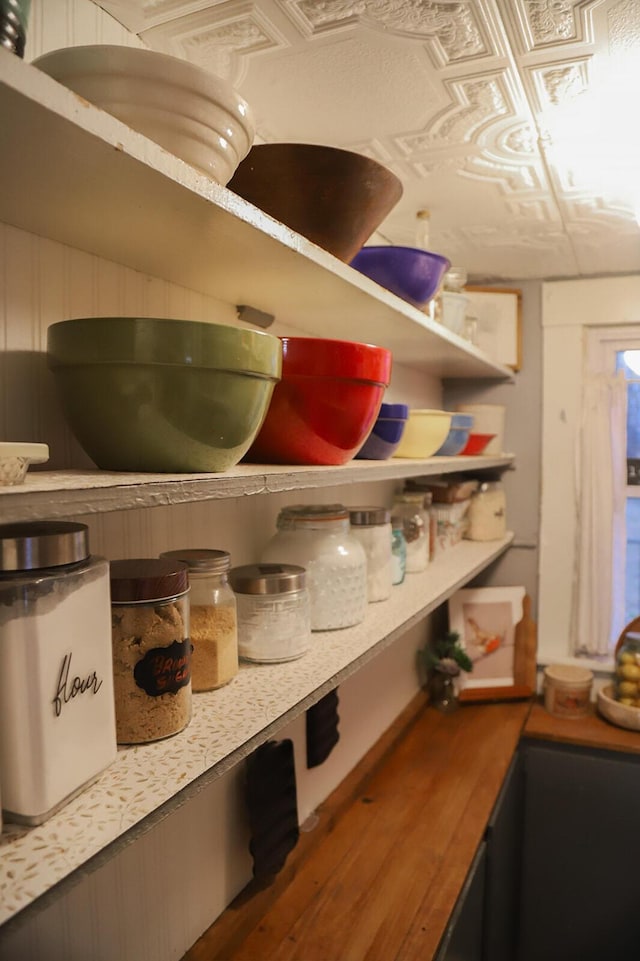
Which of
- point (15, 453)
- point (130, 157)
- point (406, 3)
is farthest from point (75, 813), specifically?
point (406, 3)

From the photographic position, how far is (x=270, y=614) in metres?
0.99

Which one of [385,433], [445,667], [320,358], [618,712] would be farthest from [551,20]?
[618,712]

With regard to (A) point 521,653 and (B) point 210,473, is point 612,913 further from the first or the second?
(B) point 210,473

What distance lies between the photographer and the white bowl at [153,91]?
0.63 m

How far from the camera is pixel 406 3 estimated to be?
3.00 feet

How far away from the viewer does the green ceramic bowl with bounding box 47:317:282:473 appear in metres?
0.65

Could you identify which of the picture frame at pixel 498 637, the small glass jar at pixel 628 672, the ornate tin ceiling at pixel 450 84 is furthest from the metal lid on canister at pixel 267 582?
the small glass jar at pixel 628 672

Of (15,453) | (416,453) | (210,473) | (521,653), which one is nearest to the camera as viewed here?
(15,453)

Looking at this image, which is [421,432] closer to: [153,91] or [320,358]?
[320,358]

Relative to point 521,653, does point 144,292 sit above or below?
above

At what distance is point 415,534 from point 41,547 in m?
1.22

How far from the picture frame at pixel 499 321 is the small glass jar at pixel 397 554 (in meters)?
1.14

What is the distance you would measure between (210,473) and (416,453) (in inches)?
35.6

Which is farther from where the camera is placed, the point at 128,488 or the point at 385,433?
the point at 385,433
